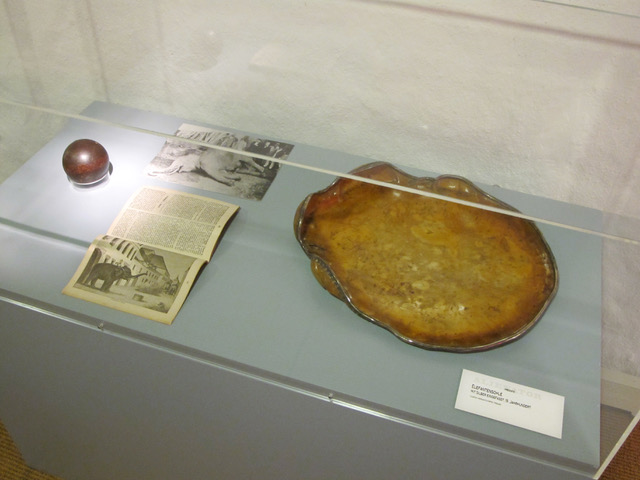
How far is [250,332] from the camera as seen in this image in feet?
3.44

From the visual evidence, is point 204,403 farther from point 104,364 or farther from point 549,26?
point 549,26

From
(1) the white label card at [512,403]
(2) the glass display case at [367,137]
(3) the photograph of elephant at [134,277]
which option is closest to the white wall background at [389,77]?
(2) the glass display case at [367,137]

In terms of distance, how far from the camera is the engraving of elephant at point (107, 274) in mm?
1123

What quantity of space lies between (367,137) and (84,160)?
550 mm

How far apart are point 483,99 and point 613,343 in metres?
0.48

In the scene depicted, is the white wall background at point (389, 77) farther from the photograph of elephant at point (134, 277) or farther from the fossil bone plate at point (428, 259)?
the photograph of elephant at point (134, 277)

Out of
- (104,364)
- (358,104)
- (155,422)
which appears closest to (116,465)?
(155,422)

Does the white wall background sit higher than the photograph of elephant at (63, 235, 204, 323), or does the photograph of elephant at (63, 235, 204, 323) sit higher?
the white wall background

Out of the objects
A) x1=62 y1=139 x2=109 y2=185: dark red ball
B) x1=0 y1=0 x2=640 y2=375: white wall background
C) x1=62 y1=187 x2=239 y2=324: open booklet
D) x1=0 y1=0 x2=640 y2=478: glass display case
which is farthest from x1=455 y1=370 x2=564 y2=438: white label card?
x1=62 y1=139 x2=109 y2=185: dark red ball

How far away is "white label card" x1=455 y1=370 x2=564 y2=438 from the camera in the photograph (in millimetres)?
937

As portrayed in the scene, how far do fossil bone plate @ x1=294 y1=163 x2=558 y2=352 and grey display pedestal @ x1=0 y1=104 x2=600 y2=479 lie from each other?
0.14 feet

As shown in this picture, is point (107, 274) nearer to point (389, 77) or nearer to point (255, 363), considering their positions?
point (255, 363)

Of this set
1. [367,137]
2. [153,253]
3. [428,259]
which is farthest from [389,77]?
[153,253]

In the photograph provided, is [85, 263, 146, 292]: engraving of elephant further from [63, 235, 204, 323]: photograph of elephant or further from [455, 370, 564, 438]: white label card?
[455, 370, 564, 438]: white label card
